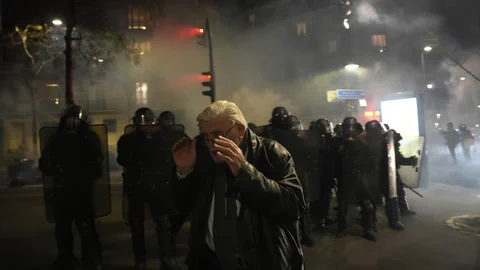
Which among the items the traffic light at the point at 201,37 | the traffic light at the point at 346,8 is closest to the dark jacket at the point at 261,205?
the traffic light at the point at 346,8

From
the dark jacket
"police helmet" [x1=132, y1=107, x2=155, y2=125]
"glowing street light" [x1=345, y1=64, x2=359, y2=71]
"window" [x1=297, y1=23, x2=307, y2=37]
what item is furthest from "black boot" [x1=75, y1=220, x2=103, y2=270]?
"glowing street light" [x1=345, y1=64, x2=359, y2=71]

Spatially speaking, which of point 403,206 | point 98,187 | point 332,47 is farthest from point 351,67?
point 98,187

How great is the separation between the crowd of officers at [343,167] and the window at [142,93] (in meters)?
13.3

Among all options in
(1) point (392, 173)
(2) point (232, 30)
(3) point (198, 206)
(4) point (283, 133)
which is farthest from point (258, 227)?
(2) point (232, 30)

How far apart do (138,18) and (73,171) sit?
12983mm

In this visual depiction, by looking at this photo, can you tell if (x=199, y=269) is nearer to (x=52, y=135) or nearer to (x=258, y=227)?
(x=258, y=227)

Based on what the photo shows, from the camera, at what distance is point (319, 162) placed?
12.9 ft

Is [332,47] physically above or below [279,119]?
above

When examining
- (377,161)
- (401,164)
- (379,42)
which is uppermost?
(379,42)

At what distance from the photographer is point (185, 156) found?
131 cm

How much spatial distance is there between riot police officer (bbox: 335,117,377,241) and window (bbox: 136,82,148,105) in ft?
44.1

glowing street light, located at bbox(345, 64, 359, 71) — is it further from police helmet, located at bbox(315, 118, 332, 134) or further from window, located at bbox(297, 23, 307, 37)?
police helmet, located at bbox(315, 118, 332, 134)

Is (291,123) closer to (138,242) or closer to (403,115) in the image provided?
(138,242)

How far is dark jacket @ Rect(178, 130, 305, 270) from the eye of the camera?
3.85 ft
